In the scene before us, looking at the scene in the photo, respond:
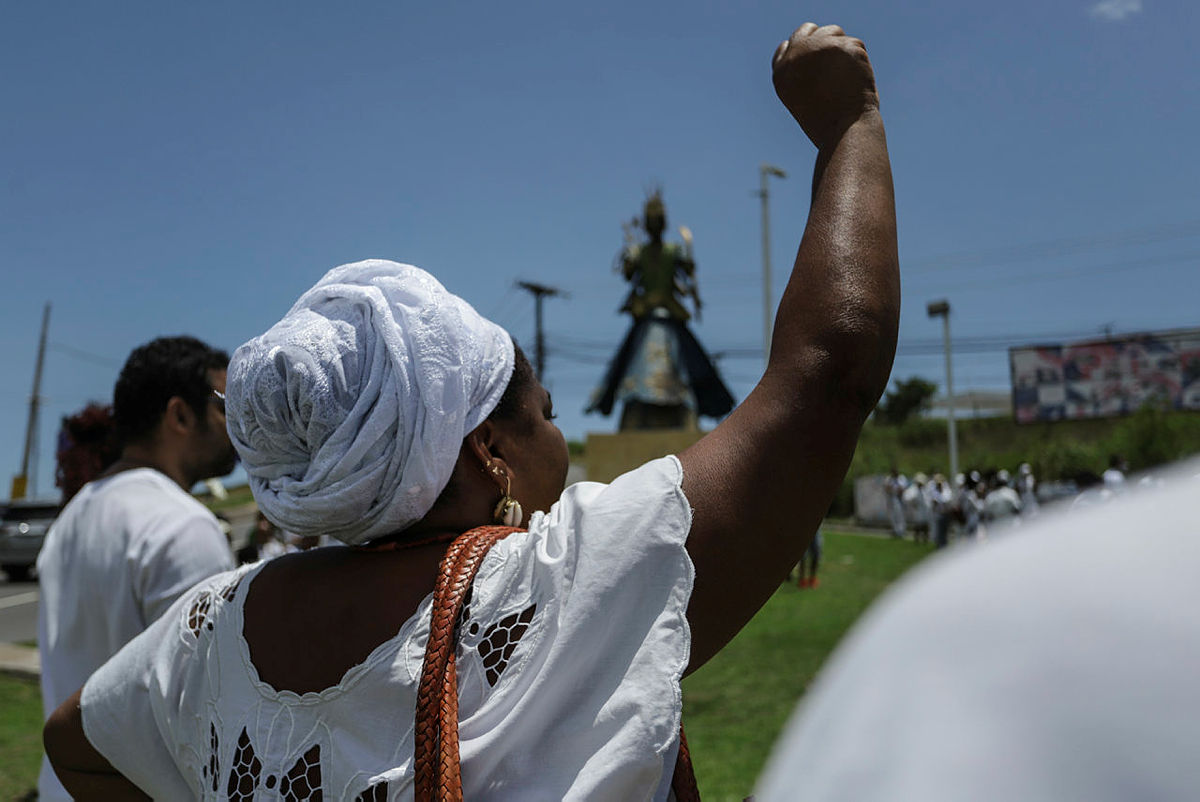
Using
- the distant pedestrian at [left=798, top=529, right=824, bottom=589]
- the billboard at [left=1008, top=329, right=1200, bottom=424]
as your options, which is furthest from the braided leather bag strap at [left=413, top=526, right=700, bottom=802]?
the billboard at [left=1008, top=329, right=1200, bottom=424]

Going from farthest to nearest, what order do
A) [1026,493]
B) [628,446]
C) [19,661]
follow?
1. [1026,493]
2. [628,446]
3. [19,661]

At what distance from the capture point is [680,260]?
1675 cm

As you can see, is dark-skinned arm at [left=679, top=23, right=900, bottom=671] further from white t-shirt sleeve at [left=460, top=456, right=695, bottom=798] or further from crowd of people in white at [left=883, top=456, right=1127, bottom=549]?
crowd of people in white at [left=883, top=456, right=1127, bottom=549]

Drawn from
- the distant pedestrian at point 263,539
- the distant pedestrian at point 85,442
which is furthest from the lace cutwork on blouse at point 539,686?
the distant pedestrian at point 263,539

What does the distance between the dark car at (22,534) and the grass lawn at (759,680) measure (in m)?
13.6

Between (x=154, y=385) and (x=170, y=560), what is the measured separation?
1.83ft

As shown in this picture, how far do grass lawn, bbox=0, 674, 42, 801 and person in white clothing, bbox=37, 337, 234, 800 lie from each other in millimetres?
3591

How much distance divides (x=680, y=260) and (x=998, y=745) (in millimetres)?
16606

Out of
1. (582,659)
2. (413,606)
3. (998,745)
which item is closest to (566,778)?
(582,659)

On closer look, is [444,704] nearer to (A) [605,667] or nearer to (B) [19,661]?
(A) [605,667]

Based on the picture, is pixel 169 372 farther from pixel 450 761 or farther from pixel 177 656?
pixel 450 761

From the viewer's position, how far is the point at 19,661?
8414mm

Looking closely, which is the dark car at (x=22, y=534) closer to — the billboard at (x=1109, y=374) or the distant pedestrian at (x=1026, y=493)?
the distant pedestrian at (x=1026, y=493)

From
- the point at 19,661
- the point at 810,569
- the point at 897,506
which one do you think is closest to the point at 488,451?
the point at 19,661
